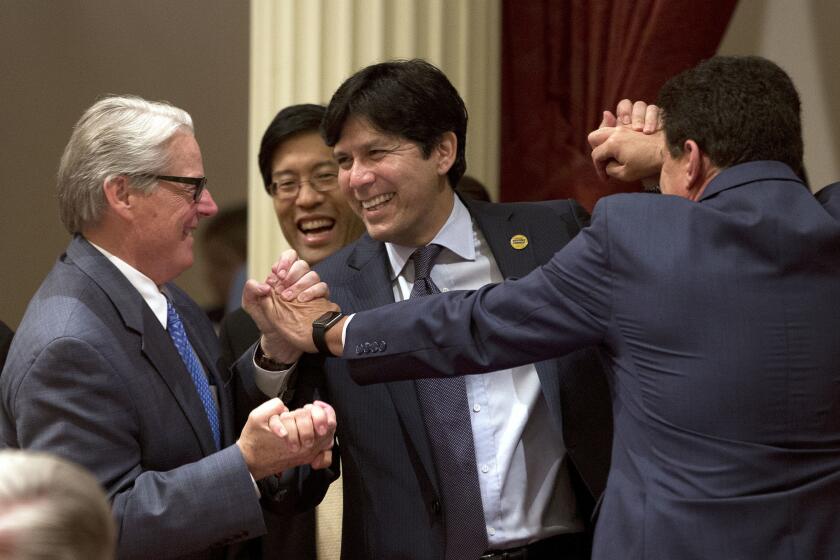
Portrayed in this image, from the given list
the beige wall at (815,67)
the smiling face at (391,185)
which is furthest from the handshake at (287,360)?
the beige wall at (815,67)

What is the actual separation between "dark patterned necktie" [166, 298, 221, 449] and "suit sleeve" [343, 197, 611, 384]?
0.29 metres

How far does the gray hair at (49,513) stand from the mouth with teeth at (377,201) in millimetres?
1389

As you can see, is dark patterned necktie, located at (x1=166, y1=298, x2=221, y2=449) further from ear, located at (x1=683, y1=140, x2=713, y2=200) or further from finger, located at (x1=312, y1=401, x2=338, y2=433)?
ear, located at (x1=683, y1=140, x2=713, y2=200)

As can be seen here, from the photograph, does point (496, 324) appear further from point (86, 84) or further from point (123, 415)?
point (86, 84)

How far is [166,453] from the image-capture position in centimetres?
211

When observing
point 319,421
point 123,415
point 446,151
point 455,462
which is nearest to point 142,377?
point 123,415

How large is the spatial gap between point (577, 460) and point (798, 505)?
533 millimetres

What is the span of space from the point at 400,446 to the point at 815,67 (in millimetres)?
2310

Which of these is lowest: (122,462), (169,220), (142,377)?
(122,462)

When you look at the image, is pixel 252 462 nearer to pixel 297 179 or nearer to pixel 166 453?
pixel 166 453

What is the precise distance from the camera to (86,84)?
5418 millimetres

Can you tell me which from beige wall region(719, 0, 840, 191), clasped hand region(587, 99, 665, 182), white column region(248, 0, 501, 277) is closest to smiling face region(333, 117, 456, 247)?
clasped hand region(587, 99, 665, 182)

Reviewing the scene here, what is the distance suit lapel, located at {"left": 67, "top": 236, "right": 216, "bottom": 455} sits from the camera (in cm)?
214

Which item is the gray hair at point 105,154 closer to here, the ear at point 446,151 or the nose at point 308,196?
the ear at point 446,151
